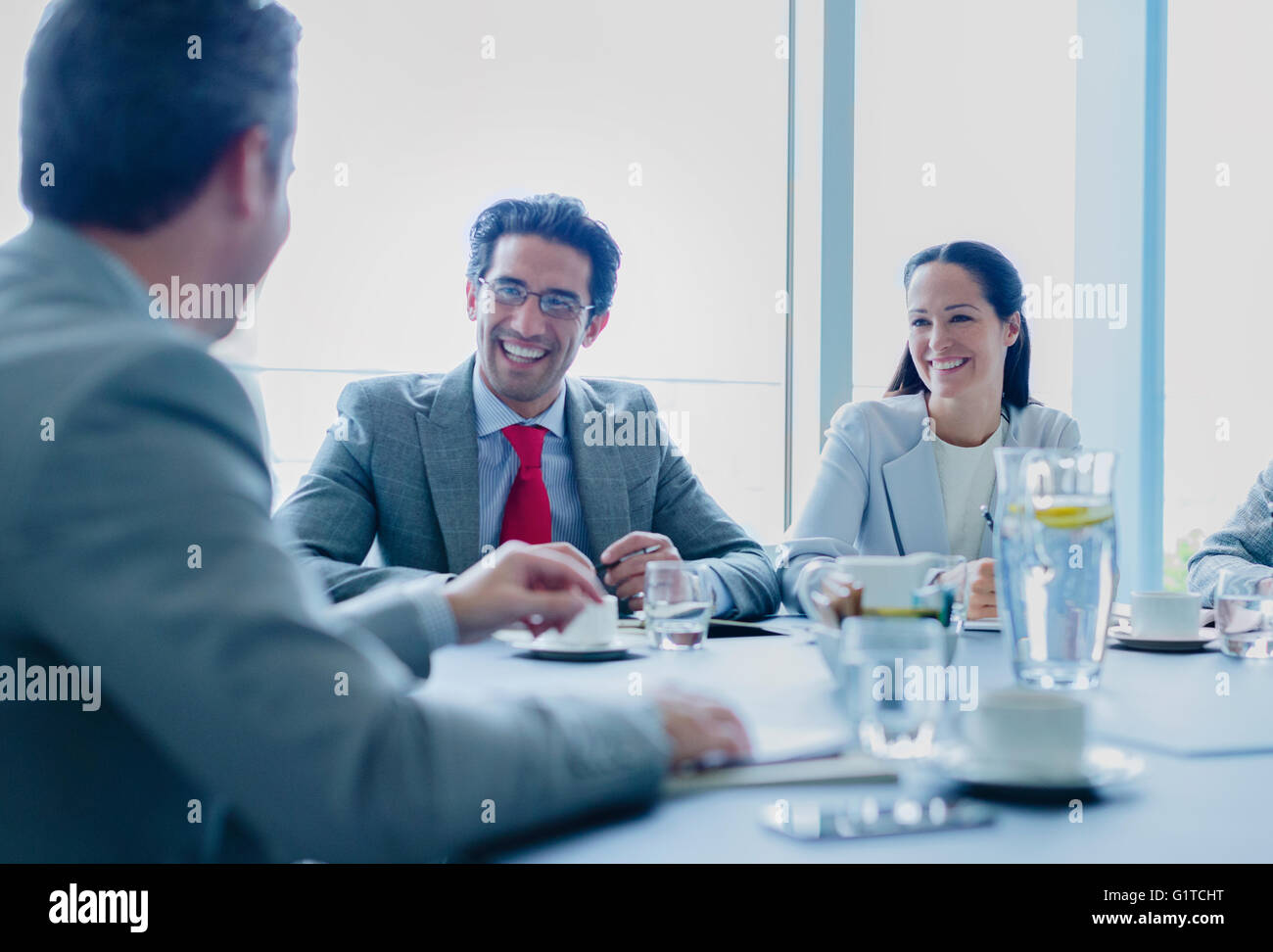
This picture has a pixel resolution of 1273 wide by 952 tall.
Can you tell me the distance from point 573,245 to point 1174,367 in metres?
2.50

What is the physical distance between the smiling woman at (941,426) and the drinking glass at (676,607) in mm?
943

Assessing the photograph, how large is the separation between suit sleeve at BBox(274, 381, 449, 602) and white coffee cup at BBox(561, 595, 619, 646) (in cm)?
54

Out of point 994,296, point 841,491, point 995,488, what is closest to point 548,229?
point 841,491

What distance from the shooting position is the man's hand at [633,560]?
1.85 meters

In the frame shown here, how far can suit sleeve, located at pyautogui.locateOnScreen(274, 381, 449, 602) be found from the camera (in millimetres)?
2011

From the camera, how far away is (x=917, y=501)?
8.38 feet

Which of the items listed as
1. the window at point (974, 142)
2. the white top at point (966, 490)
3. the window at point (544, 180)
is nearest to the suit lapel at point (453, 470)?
the white top at point (966, 490)

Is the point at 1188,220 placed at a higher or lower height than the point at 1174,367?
higher

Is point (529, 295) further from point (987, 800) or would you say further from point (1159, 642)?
point (987, 800)

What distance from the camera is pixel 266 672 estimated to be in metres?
0.60

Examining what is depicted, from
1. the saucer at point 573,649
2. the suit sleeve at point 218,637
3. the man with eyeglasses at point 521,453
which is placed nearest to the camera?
the suit sleeve at point 218,637

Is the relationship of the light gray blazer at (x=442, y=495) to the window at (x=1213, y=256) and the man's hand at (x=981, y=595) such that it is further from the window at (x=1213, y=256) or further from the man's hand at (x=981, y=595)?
the window at (x=1213, y=256)
